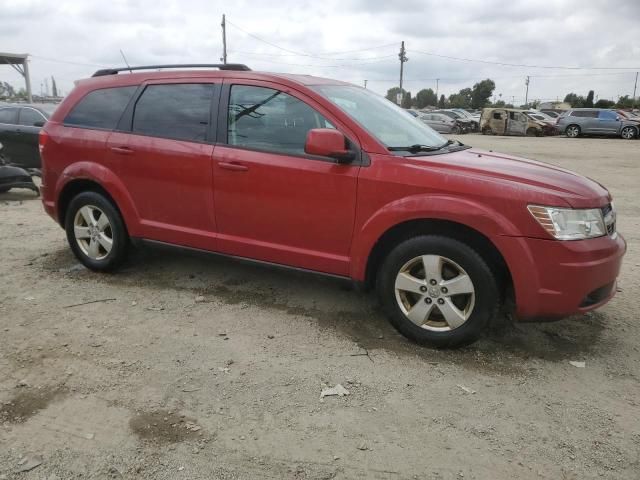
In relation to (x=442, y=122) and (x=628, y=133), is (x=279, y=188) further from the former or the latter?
(x=442, y=122)

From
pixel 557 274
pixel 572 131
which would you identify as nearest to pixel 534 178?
pixel 557 274

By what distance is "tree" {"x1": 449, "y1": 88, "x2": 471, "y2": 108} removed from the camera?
3766 inches

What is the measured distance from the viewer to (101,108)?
4.63 meters

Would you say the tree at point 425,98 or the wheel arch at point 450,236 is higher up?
the tree at point 425,98

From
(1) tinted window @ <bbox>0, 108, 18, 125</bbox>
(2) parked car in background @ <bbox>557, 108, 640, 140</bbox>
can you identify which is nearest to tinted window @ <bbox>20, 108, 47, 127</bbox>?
(1) tinted window @ <bbox>0, 108, 18, 125</bbox>

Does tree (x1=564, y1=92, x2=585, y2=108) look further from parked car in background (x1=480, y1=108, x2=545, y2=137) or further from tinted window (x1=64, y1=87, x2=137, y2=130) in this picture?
tinted window (x1=64, y1=87, x2=137, y2=130)

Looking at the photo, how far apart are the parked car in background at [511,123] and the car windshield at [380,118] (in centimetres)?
2897

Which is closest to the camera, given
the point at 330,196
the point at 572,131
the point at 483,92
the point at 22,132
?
the point at 330,196

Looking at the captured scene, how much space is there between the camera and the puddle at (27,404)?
2.69 m

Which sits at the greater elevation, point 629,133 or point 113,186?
point 629,133

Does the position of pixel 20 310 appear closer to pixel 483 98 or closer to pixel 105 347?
pixel 105 347

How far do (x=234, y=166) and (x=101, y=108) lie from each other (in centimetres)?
159

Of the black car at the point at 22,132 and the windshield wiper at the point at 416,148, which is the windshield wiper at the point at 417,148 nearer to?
the windshield wiper at the point at 416,148

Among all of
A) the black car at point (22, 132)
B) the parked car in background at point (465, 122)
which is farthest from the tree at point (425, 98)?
the black car at point (22, 132)
